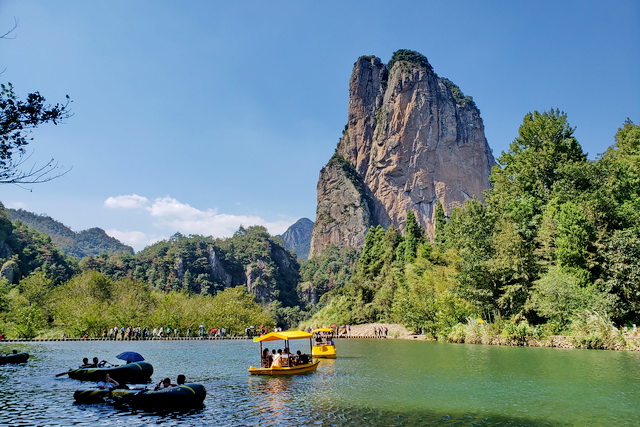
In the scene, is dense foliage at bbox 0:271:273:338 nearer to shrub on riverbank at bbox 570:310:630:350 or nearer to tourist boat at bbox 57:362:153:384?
tourist boat at bbox 57:362:153:384

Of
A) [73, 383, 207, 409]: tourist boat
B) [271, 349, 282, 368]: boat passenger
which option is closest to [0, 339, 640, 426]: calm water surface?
[73, 383, 207, 409]: tourist boat

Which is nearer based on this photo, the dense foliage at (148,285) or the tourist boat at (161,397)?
the tourist boat at (161,397)

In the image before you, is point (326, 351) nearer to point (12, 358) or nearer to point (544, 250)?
point (12, 358)

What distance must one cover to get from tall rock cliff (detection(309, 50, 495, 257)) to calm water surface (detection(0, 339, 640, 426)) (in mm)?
125324

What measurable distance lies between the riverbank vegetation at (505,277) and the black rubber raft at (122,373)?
2616 cm

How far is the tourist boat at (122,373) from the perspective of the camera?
59.6ft

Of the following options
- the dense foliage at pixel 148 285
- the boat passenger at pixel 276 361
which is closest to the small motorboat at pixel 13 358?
the boat passenger at pixel 276 361

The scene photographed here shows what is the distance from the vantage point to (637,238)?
30.1m

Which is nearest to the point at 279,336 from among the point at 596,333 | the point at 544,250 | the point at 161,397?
the point at 161,397

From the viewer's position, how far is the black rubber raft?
59.6 ft

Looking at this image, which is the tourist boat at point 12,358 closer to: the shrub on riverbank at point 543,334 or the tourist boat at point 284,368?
the tourist boat at point 284,368

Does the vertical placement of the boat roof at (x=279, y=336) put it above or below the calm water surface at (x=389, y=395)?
above

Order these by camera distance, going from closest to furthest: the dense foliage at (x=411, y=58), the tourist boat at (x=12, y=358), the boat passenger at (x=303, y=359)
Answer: the boat passenger at (x=303, y=359), the tourist boat at (x=12, y=358), the dense foliage at (x=411, y=58)

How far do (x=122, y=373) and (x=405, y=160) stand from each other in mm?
137524
